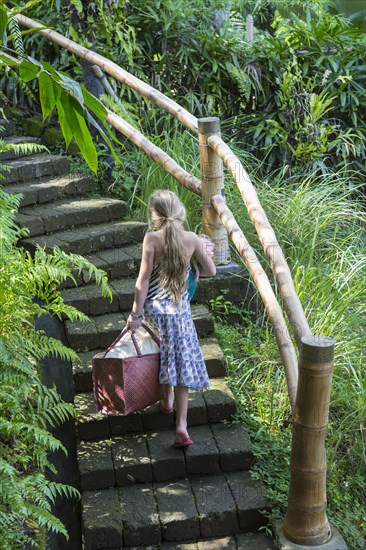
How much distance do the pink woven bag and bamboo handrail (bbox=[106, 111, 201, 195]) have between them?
159 cm

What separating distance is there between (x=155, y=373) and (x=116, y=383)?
0.20m

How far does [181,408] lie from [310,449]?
80cm

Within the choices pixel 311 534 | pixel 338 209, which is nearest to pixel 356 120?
pixel 338 209

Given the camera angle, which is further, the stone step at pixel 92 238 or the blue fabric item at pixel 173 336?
the stone step at pixel 92 238

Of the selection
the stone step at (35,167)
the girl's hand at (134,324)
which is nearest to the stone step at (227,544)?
the girl's hand at (134,324)

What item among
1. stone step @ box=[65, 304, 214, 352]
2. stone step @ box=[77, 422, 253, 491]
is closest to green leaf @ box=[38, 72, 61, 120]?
stone step @ box=[77, 422, 253, 491]

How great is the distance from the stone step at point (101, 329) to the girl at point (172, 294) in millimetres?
773

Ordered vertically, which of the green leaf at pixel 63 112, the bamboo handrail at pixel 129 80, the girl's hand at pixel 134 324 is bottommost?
the girl's hand at pixel 134 324

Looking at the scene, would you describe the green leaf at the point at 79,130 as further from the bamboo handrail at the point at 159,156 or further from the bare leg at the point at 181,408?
the bamboo handrail at the point at 159,156

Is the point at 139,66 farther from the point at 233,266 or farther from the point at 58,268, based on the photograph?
the point at 58,268

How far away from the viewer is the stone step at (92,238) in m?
5.61

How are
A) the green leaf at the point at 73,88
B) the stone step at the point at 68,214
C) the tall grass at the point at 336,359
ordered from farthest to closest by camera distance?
the stone step at the point at 68,214 < the tall grass at the point at 336,359 < the green leaf at the point at 73,88

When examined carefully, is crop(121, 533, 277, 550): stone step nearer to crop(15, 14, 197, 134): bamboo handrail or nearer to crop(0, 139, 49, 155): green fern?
crop(0, 139, 49, 155): green fern

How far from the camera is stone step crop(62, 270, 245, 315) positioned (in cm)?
514
